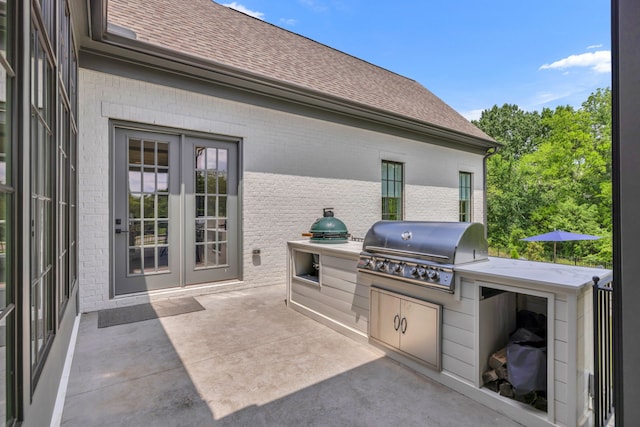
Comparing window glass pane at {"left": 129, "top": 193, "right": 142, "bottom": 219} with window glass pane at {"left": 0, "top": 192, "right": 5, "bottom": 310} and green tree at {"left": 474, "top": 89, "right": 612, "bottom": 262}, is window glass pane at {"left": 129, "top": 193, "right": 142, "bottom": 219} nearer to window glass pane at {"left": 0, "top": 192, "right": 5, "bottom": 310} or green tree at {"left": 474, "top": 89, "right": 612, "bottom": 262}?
window glass pane at {"left": 0, "top": 192, "right": 5, "bottom": 310}

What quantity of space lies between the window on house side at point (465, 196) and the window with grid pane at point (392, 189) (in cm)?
279

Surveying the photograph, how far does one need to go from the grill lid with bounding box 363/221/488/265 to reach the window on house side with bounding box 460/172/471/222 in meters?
7.63

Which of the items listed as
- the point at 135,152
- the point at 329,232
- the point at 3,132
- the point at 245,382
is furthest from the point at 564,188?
the point at 3,132

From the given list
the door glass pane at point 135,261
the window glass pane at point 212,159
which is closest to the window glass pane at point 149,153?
the window glass pane at point 212,159

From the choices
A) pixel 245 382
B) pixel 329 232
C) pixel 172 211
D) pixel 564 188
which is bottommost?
pixel 245 382

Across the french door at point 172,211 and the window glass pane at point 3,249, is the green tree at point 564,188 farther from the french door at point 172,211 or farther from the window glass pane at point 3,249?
the window glass pane at point 3,249

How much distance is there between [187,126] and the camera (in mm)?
4824

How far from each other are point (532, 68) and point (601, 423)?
23786 mm

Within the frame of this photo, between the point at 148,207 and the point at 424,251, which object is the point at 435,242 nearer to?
the point at 424,251

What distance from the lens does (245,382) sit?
250 centimetres

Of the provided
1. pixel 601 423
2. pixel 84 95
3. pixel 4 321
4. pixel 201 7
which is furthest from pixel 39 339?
pixel 201 7

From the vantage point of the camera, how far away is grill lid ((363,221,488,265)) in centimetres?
246

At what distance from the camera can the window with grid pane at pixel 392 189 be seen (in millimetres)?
7723

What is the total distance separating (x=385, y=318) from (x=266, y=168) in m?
3.57
